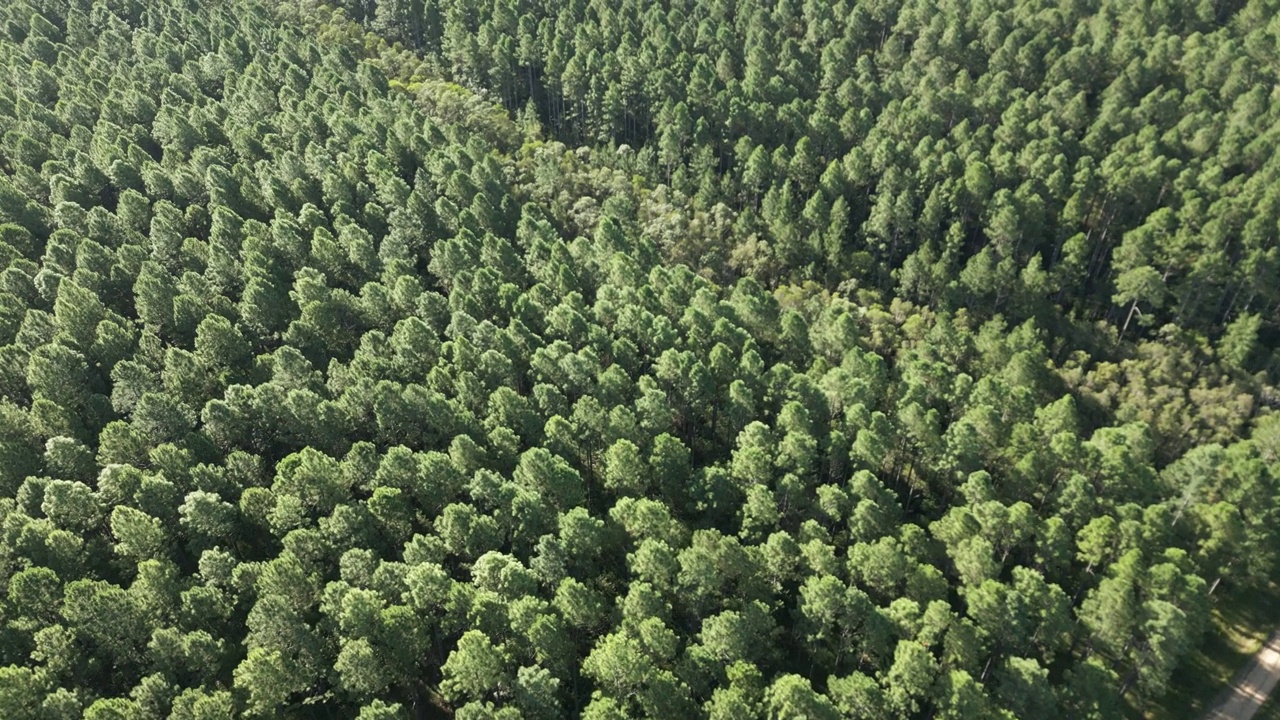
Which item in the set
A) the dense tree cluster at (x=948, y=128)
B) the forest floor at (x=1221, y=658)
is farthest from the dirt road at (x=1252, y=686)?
the dense tree cluster at (x=948, y=128)

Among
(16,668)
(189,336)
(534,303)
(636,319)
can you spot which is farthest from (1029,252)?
(16,668)

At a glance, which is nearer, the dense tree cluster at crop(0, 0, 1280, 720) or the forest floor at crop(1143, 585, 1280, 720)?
the dense tree cluster at crop(0, 0, 1280, 720)

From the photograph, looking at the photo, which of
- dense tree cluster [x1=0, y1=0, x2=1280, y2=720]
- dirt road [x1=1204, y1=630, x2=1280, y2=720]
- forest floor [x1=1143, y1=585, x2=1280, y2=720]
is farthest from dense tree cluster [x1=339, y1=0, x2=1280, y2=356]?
dirt road [x1=1204, y1=630, x2=1280, y2=720]

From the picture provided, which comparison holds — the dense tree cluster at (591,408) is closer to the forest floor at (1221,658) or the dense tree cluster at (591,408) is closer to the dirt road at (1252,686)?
the forest floor at (1221,658)

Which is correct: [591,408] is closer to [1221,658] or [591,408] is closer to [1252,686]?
[1221,658]

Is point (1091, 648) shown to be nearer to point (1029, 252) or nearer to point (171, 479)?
point (1029, 252)

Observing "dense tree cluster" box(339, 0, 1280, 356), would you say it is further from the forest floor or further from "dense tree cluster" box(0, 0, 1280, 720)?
the forest floor
